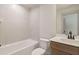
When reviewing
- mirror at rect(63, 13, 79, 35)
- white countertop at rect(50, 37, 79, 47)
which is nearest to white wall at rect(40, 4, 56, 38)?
white countertop at rect(50, 37, 79, 47)

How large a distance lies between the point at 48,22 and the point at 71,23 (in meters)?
0.45

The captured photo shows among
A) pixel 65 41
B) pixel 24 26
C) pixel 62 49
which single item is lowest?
pixel 62 49

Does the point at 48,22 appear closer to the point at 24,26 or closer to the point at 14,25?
the point at 24,26

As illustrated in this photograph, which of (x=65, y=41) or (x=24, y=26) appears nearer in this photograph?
(x=65, y=41)

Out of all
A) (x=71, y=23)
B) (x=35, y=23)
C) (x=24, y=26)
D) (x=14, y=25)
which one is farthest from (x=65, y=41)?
(x=14, y=25)

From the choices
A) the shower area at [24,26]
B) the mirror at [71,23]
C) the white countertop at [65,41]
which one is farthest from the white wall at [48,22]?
the mirror at [71,23]

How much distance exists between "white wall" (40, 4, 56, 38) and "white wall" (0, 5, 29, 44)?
0.31 meters

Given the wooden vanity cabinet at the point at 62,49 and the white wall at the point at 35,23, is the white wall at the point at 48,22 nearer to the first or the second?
the white wall at the point at 35,23

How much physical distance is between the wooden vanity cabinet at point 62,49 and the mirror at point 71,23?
275mm

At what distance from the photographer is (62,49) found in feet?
4.50

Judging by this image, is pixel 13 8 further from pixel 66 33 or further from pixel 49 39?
pixel 66 33

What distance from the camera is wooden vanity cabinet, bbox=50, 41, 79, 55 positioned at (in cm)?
126

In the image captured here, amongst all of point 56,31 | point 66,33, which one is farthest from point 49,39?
point 66,33

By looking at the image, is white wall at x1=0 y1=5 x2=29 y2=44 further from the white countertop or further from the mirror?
the mirror
